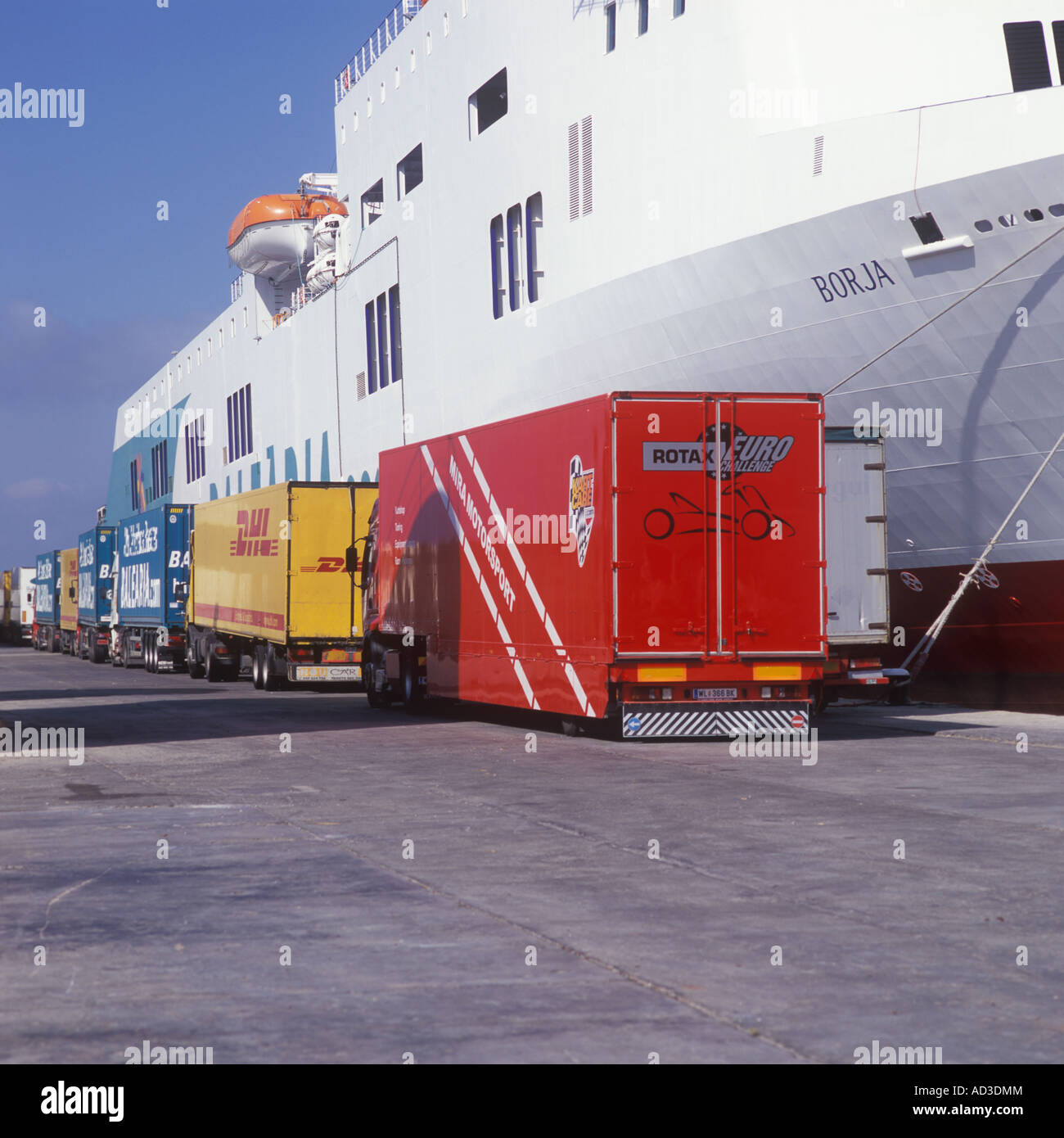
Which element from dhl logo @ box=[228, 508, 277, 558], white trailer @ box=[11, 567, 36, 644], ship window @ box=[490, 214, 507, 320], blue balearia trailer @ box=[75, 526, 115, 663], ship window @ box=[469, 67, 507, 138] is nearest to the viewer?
dhl logo @ box=[228, 508, 277, 558]

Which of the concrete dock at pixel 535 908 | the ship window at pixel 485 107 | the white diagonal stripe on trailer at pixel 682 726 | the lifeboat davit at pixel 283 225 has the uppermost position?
the lifeboat davit at pixel 283 225

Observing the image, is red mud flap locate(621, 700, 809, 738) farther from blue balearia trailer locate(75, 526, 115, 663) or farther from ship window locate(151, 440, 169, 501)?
ship window locate(151, 440, 169, 501)

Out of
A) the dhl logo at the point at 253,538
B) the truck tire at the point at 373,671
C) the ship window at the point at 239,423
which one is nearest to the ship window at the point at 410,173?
the dhl logo at the point at 253,538

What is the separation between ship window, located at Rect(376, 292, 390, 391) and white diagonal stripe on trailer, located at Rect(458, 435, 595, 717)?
771 inches

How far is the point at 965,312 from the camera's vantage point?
17672mm

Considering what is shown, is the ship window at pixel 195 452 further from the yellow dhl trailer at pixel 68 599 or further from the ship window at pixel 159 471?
the yellow dhl trailer at pixel 68 599

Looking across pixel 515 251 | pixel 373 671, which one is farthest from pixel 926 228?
pixel 515 251

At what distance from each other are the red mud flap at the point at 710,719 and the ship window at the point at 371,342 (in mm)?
24933

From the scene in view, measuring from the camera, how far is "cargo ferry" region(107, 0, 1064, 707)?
689 inches

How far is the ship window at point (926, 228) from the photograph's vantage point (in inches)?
697

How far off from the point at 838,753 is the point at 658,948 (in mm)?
8827

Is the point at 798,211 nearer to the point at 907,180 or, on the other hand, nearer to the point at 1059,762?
the point at 907,180

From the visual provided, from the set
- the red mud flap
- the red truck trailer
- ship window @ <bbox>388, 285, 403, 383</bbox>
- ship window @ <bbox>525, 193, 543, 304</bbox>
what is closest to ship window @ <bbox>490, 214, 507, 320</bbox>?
ship window @ <bbox>525, 193, 543, 304</bbox>
